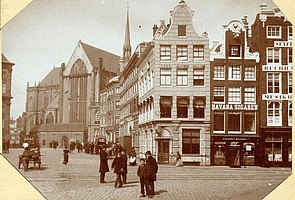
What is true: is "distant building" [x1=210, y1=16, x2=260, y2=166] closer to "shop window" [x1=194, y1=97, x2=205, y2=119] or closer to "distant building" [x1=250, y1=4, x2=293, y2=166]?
"distant building" [x1=250, y1=4, x2=293, y2=166]

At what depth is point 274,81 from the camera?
845cm

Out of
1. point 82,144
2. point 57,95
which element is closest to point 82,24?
point 57,95

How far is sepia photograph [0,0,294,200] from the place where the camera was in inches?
305

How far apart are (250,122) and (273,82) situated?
101cm

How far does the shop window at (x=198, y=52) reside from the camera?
783 cm

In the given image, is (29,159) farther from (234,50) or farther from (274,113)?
(274,113)

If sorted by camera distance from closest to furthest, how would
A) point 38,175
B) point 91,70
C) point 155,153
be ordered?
point 155,153
point 38,175
point 91,70

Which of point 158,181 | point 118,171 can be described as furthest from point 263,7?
point 118,171

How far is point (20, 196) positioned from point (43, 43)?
3.34 metres

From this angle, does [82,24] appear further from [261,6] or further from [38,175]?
[261,6]

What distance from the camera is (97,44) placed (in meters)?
8.60

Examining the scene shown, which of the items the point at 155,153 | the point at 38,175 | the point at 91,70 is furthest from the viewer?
the point at 91,70

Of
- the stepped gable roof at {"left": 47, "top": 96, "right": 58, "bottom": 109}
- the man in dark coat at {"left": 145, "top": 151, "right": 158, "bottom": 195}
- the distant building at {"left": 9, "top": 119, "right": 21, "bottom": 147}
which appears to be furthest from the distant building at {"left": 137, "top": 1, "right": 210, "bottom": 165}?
the distant building at {"left": 9, "top": 119, "right": 21, "bottom": 147}

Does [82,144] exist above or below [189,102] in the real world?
below
